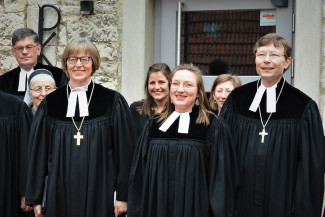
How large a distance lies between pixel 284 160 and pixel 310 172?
197 mm

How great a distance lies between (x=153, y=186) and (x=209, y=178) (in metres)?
0.41

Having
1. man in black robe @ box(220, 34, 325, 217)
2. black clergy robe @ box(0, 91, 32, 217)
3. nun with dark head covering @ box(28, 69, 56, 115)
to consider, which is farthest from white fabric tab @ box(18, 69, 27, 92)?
man in black robe @ box(220, 34, 325, 217)

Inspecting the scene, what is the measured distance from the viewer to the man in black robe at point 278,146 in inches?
158

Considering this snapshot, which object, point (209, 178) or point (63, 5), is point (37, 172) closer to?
point (209, 178)

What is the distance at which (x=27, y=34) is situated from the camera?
581 centimetres

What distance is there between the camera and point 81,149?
438cm

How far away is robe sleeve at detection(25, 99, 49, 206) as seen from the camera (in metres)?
4.43

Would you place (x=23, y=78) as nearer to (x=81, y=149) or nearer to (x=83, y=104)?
(x=83, y=104)

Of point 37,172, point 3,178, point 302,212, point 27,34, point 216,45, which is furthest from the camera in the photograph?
point 216,45

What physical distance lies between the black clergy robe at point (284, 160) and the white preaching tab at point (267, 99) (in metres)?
0.03

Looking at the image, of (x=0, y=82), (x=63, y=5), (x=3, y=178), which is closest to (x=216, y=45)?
(x=63, y=5)

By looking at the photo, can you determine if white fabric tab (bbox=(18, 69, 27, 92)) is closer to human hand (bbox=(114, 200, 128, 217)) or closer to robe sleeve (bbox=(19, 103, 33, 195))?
robe sleeve (bbox=(19, 103, 33, 195))

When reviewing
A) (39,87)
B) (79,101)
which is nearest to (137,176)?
(79,101)

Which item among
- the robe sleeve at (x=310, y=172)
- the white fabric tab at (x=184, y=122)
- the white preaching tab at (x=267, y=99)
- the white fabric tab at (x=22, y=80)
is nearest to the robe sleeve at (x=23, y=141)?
the white fabric tab at (x=22, y=80)
